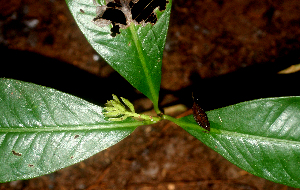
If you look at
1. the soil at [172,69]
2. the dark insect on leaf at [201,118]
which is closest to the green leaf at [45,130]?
the dark insect on leaf at [201,118]

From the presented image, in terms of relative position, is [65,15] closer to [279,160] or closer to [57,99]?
[57,99]

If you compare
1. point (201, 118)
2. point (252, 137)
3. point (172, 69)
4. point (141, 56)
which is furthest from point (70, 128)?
point (172, 69)

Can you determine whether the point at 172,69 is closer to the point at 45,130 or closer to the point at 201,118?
the point at 201,118

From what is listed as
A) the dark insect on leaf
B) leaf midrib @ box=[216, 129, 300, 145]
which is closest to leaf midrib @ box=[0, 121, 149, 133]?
the dark insect on leaf

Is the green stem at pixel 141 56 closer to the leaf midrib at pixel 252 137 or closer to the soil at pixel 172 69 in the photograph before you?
the leaf midrib at pixel 252 137

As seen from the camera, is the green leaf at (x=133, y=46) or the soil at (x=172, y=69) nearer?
the green leaf at (x=133, y=46)

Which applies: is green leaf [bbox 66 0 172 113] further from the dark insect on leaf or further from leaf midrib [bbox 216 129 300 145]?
leaf midrib [bbox 216 129 300 145]
